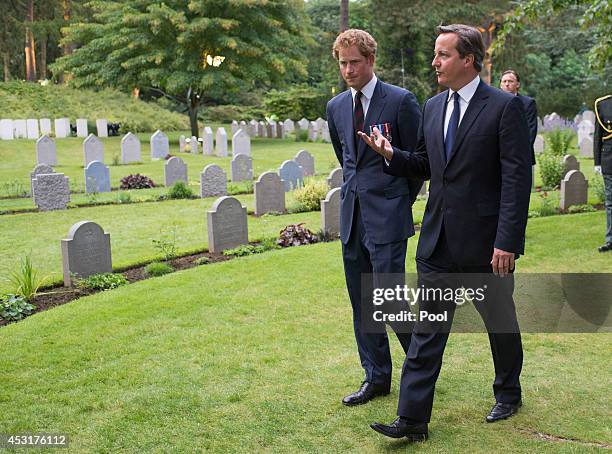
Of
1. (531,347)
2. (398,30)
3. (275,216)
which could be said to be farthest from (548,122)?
(531,347)

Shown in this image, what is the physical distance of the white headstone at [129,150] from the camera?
22484 millimetres

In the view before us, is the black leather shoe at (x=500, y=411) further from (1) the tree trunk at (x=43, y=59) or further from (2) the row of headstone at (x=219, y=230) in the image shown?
(1) the tree trunk at (x=43, y=59)

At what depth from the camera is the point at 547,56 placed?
5219 cm

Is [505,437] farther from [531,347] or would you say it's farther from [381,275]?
[531,347]

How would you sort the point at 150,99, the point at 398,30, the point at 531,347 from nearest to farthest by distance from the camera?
the point at 531,347 → the point at 398,30 → the point at 150,99

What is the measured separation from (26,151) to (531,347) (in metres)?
23.4

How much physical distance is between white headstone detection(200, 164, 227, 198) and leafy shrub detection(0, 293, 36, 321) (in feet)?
26.2

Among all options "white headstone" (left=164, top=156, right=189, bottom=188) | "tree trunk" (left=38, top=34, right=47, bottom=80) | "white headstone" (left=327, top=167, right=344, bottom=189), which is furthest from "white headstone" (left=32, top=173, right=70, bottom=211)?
"tree trunk" (left=38, top=34, right=47, bottom=80)

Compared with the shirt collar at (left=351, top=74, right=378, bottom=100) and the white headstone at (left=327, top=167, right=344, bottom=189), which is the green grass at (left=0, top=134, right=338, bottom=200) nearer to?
the white headstone at (left=327, top=167, right=344, bottom=189)

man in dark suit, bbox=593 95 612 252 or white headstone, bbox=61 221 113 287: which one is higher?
man in dark suit, bbox=593 95 612 252

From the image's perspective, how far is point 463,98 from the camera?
405cm

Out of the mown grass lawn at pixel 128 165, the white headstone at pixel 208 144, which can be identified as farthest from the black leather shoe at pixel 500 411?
the white headstone at pixel 208 144

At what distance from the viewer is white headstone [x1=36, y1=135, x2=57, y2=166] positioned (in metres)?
21.3

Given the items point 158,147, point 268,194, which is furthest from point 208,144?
point 268,194
